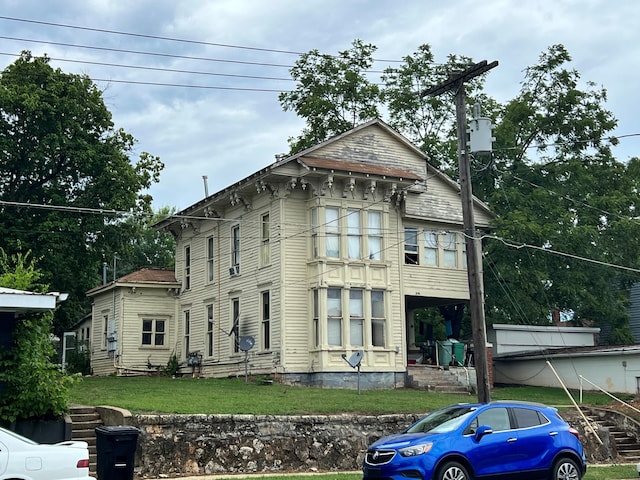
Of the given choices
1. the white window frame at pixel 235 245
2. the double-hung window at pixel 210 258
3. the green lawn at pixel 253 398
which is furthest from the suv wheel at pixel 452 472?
the double-hung window at pixel 210 258

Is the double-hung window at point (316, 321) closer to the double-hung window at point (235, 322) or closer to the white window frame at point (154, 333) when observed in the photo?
the double-hung window at point (235, 322)

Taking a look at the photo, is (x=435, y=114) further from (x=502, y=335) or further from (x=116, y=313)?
(x=116, y=313)

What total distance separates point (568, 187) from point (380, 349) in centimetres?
1599

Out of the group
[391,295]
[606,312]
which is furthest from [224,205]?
[606,312]

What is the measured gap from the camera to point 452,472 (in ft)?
48.7

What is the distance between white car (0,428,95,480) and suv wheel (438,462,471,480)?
6.06 metres

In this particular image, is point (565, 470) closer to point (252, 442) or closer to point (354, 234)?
point (252, 442)

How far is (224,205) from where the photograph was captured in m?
34.3

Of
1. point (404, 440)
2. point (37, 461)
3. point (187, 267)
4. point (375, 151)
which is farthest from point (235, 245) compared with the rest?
point (37, 461)

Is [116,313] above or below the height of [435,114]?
below

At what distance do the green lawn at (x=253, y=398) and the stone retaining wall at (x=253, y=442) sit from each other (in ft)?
2.26

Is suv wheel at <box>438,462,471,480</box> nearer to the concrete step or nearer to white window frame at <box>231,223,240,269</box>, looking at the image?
the concrete step

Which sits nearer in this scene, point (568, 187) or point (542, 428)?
point (542, 428)

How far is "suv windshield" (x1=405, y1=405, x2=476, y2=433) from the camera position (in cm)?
1554
